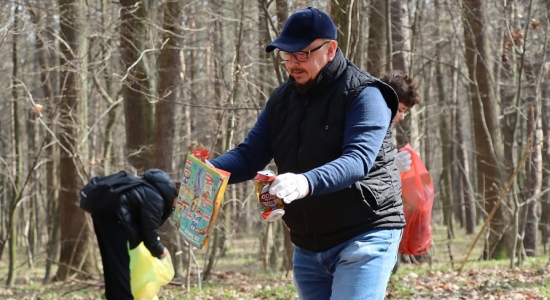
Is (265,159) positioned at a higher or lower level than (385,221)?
higher

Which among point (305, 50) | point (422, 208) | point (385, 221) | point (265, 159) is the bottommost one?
point (422, 208)

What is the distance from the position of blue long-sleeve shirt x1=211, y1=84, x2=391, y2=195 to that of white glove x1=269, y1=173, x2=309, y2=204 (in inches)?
1.8

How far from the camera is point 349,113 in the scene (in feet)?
10.1

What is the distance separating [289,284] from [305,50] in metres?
6.71

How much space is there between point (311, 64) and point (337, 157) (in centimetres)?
40

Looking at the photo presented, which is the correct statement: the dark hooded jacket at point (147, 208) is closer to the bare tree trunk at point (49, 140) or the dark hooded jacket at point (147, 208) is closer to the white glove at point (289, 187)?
the white glove at point (289, 187)

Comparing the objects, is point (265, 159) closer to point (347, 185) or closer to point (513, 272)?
point (347, 185)

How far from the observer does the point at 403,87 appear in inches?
211

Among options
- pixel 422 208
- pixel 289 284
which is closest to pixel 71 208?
pixel 289 284

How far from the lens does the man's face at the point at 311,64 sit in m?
3.17

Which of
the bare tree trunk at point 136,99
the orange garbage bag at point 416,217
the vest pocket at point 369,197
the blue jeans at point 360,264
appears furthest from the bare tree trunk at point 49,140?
the vest pocket at point 369,197

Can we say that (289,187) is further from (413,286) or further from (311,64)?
(413,286)

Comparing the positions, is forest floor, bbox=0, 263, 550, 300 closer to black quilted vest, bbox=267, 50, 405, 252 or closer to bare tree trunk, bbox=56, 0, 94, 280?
bare tree trunk, bbox=56, 0, 94, 280

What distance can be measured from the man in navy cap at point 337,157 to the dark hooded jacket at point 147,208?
3673mm
